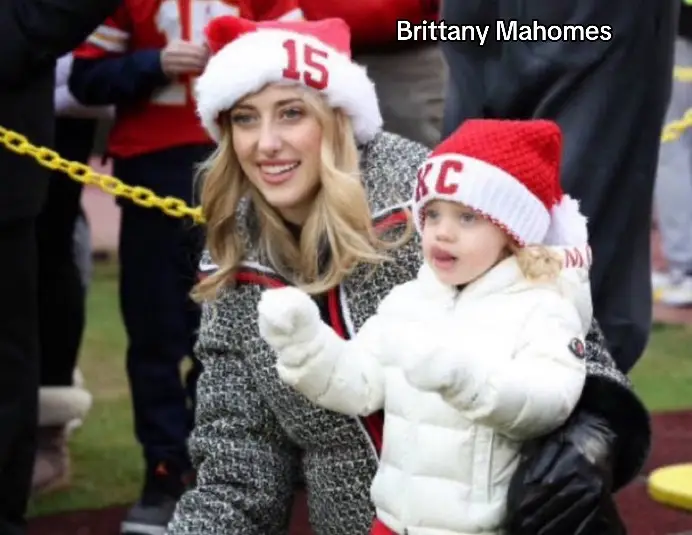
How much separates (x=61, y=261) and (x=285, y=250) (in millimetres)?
1676

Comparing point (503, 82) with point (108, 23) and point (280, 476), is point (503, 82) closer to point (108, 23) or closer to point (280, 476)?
point (280, 476)

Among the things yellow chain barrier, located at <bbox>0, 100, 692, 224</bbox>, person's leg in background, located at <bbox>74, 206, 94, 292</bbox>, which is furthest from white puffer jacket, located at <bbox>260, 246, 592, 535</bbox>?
person's leg in background, located at <bbox>74, 206, 94, 292</bbox>

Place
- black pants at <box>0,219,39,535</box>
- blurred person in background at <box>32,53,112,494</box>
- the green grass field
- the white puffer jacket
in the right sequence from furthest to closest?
the green grass field
blurred person in background at <box>32,53,112,494</box>
black pants at <box>0,219,39,535</box>
the white puffer jacket

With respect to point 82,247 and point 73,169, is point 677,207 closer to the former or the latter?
point 82,247

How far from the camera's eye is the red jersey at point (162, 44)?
4078 millimetres

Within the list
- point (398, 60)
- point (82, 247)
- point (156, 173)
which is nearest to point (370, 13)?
point (398, 60)

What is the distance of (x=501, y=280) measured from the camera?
2.44 meters

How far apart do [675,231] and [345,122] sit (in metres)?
4.44

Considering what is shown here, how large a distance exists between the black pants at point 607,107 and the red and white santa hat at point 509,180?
0.73 metres

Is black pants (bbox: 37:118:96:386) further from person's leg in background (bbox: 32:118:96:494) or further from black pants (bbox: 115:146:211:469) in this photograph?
black pants (bbox: 115:146:211:469)

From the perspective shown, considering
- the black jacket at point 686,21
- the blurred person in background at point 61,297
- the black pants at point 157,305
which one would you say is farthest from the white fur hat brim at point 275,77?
the black jacket at point 686,21

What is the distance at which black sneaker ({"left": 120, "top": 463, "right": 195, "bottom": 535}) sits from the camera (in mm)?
4168

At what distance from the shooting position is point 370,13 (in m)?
4.12

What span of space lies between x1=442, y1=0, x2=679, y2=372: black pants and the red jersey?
858mm
